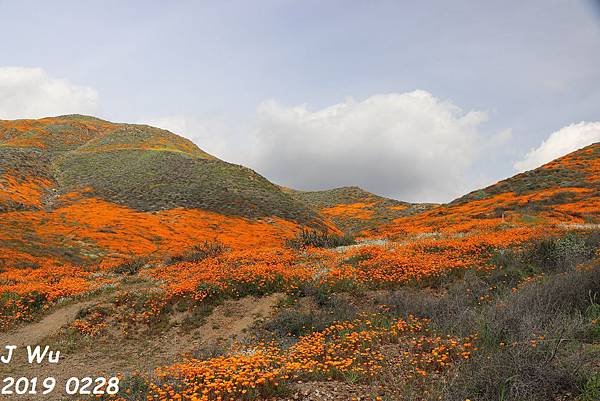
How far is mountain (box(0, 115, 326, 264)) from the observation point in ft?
89.6

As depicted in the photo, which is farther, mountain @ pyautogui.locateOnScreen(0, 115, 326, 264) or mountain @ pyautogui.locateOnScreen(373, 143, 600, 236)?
mountain @ pyautogui.locateOnScreen(0, 115, 326, 264)

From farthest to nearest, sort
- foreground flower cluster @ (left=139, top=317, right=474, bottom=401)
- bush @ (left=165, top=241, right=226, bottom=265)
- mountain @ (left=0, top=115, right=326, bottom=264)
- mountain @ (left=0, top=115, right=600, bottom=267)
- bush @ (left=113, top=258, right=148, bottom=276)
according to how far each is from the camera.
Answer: mountain @ (left=0, top=115, right=326, bottom=264) < mountain @ (left=0, top=115, right=600, bottom=267) < bush @ (left=165, top=241, right=226, bottom=265) < bush @ (left=113, top=258, right=148, bottom=276) < foreground flower cluster @ (left=139, top=317, right=474, bottom=401)

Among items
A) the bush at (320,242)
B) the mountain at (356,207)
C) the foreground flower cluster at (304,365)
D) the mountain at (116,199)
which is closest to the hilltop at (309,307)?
the foreground flower cluster at (304,365)

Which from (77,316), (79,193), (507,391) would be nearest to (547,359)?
(507,391)

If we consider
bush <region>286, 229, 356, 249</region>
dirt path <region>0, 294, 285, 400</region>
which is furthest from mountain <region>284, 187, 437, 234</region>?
dirt path <region>0, 294, 285, 400</region>

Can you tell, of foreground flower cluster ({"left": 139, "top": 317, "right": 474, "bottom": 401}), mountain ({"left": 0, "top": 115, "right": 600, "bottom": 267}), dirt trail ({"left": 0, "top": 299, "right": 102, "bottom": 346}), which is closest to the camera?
foreground flower cluster ({"left": 139, "top": 317, "right": 474, "bottom": 401})

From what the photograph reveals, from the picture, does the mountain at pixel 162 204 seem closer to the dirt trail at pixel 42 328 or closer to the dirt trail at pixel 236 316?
the dirt trail at pixel 42 328

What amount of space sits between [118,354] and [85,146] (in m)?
66.7

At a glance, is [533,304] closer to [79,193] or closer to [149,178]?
[79,193]

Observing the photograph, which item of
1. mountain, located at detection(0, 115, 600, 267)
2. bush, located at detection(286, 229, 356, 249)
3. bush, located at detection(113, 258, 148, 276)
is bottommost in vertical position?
bush, located at detection(286, 229, 356, 249)

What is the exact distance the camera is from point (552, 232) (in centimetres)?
1766

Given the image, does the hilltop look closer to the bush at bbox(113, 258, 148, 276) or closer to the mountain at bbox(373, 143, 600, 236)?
the bush at bbox(113, 258, 148, 276)

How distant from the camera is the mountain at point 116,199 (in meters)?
27.3

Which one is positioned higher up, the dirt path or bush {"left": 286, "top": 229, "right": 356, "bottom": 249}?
bush {"left": 286, "top": 229, "right": 356, "bottom": 249}
